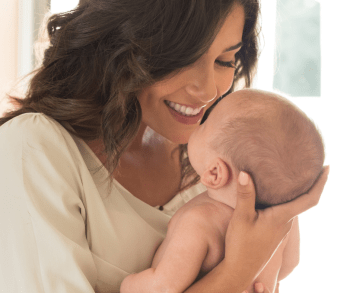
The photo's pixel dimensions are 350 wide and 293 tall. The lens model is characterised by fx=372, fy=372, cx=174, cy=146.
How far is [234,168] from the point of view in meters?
0.94

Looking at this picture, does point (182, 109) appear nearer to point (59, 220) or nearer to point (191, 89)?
point (191, 89)

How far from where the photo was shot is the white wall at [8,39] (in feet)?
9.12

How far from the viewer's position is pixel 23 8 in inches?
112

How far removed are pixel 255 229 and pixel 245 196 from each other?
0.11 m

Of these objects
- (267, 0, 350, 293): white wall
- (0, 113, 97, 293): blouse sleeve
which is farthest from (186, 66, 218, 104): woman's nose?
(267, 0, 350, 293): white wall

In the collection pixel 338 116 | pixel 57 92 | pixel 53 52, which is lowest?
pixel 338 116

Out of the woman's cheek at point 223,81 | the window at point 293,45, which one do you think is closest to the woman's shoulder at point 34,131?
the woman's cheek at point 223,81

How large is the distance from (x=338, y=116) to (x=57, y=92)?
228cm

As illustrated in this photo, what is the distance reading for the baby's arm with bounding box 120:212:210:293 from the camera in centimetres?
89

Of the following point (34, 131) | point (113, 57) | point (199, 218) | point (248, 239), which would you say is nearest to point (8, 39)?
point (113, 57)

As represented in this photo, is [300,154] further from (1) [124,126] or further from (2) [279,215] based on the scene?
(1) [124,126]

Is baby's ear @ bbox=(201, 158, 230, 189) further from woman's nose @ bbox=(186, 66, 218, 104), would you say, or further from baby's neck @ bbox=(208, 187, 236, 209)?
woman's nose @ bbox=(186, 66, 218, 104)

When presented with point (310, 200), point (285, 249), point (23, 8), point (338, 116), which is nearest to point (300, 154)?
point (310, 200)

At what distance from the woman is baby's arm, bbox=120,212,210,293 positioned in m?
0.05
